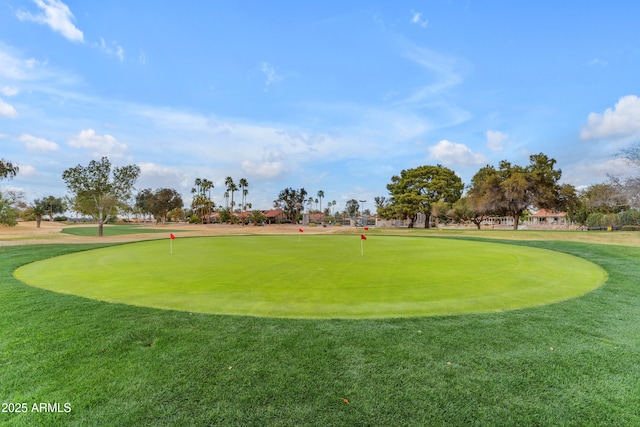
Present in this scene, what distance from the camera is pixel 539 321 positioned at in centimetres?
440

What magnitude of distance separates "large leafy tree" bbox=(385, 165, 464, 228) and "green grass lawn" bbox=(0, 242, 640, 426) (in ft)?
134

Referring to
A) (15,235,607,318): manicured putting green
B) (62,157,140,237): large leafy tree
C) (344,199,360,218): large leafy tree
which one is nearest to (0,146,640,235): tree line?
(62,157,140,237): large leafy tree

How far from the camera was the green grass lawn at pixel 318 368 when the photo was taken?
2.37m

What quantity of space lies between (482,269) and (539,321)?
15.1ft

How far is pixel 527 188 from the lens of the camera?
32.8 meters

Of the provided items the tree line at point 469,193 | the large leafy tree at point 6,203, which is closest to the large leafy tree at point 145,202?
the tree line at point 469,193

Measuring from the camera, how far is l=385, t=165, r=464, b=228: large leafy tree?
44.2 meters

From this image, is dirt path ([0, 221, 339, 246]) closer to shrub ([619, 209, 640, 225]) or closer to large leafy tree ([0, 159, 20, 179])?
large leafy tree ([0, 159, 20, 179])

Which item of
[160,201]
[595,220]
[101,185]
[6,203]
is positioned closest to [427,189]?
[595,220]

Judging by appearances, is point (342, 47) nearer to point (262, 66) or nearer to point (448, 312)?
point (262, 66)

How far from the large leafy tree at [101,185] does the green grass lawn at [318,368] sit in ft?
98.0

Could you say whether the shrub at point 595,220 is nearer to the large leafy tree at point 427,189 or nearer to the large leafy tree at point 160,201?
the large leafy tree at point 427,189

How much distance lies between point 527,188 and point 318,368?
37.7m

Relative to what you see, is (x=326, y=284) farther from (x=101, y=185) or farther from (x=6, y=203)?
(x=6, y=203)
